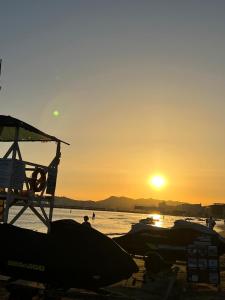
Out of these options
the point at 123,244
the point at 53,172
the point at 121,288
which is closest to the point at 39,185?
the point at 53,172

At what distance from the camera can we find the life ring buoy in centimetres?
1700

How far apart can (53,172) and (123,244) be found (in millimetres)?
6550

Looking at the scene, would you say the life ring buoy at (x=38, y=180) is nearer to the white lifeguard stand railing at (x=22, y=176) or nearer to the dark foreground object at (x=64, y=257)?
the white lifeguard stand railing at (x=22, y=176)

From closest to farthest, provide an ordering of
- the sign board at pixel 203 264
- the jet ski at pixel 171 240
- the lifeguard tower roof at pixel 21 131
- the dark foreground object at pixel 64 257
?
the dark foreground object at pixel 64 257
the lifeguard tower roof at pixel 21 131
the sign board at pixel 203 264
the jet ski at pixel 171 240

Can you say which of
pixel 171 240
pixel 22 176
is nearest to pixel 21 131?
pixel 22 176

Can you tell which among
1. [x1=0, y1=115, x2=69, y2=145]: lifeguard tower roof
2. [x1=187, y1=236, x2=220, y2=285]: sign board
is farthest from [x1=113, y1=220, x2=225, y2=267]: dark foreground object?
[x1=0, y1=115, x2=69, y2=145]: lifeguard tower roof

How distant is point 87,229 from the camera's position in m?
11.4

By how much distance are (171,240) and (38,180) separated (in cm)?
792

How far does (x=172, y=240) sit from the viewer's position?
68.6ft

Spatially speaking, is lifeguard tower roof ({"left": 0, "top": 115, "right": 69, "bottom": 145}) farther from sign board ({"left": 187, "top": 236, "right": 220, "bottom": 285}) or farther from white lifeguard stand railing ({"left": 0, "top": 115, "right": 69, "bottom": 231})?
sign board ({"left": 187, "top": 236, "right": 220, "bottom": 285})

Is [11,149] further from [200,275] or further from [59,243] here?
[200,275]

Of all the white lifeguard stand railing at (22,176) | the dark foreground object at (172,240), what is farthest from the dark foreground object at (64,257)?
the dark foreground object at (172,240)

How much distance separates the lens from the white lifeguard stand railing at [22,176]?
15656 millimetres

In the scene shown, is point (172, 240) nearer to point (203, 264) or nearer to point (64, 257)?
point (203, 264)
